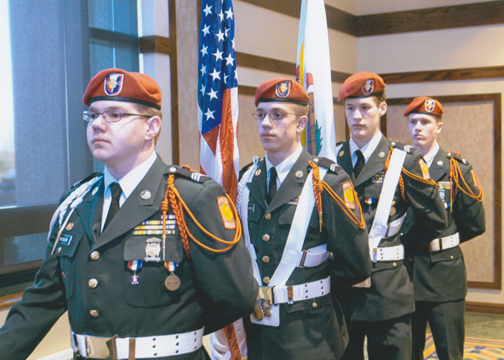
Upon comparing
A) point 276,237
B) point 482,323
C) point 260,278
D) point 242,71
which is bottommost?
point 482,323

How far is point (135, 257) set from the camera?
1.38m

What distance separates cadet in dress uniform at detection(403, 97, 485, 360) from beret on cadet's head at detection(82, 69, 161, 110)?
1.97m

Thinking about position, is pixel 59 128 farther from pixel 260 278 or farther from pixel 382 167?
pixel 382 167

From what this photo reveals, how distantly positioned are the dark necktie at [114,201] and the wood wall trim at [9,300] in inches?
48.2

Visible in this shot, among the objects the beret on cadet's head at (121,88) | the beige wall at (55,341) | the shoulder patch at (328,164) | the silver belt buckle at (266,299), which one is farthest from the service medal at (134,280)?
the beige wall at (55,341)

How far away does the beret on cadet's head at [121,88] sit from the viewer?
1443 mm

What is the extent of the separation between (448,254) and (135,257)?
2.45 metres

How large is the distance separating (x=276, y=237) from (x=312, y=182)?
0.24 meters

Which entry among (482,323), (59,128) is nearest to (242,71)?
(59,128)

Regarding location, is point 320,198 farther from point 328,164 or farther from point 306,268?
point 306,268

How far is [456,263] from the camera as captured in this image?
335 centimetres

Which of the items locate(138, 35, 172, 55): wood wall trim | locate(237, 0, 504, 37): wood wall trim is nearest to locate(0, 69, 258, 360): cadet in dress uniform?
locate(138, 35, 172, 55): wood wall trim

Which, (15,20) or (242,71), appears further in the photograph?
(242,71)

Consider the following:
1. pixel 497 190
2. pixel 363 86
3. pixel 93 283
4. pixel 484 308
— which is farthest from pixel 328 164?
pixel 484 308
